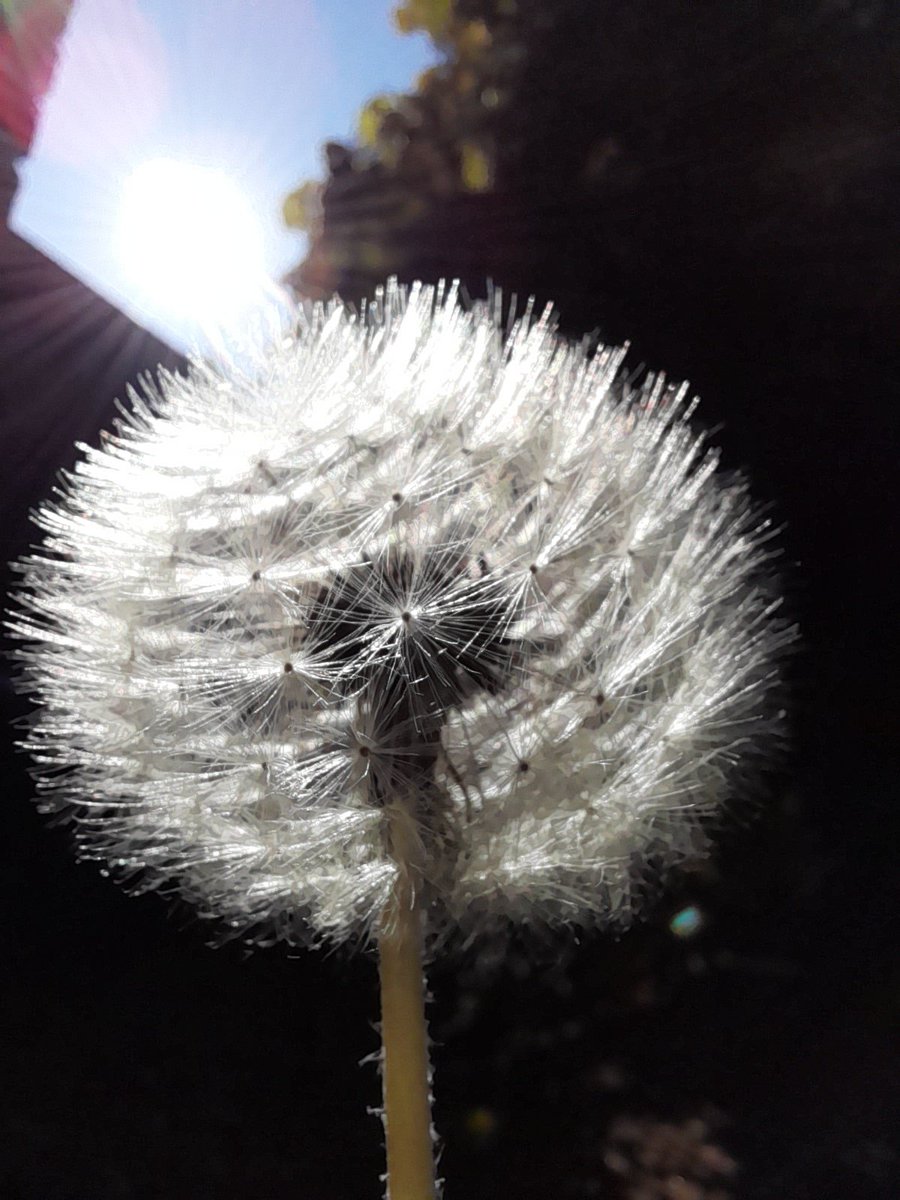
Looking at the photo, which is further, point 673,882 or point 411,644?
point 673,882

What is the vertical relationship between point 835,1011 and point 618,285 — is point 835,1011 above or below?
below

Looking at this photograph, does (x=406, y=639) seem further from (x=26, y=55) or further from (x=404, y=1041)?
(x=26, y=55)

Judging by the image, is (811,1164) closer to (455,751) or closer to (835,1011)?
(835,1011)

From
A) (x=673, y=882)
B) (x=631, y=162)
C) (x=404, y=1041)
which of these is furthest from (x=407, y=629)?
(x=631, y=162)

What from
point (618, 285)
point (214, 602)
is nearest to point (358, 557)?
point (214, 602)

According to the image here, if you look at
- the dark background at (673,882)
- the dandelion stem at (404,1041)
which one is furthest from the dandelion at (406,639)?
the dark background at (673,882)

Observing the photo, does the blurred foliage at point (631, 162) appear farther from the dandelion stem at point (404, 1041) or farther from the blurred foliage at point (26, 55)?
the dandelion stem at point (404, 1041)
